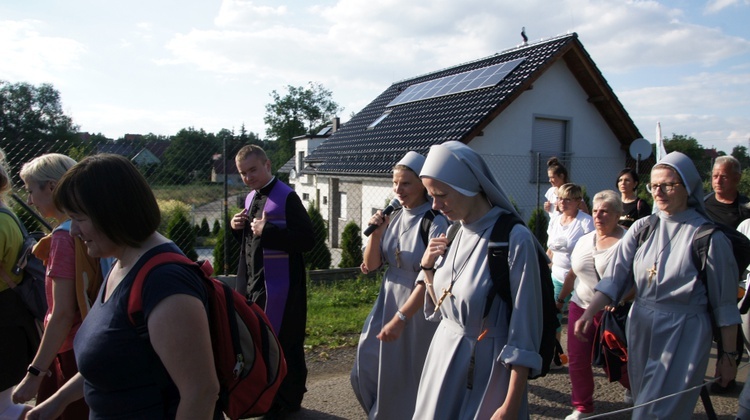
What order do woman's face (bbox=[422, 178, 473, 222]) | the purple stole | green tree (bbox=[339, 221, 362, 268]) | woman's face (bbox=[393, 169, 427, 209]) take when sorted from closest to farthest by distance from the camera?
woman's face (bbox=[422, 178, 473, 222])
woman's face (bbox=[393, 169, 427, 209])
the purple stole
green tree (bbox=[339, 221, 362, 268])

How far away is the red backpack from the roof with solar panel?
36.5 feet

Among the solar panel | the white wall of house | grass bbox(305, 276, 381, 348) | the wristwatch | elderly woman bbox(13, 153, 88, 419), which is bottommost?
grass bbox(305, 276, 381, 348)

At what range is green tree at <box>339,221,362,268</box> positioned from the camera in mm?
11273

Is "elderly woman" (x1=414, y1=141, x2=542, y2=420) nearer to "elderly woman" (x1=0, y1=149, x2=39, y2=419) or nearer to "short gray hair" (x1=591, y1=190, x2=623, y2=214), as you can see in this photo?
"short gray hair" (x1=591, y1=190, x2=623, y2=214)

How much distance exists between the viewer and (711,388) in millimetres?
5031

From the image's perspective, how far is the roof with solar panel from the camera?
1366cm

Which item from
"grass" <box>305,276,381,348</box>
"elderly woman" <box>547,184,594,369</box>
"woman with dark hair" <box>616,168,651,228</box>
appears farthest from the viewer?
"grass" <box>305,276,381,348</box>

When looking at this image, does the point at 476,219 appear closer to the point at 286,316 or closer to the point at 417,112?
the point at 286,316

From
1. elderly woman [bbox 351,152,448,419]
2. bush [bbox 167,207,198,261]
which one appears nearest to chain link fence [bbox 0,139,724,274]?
bush [bbox 167,207,198,261]

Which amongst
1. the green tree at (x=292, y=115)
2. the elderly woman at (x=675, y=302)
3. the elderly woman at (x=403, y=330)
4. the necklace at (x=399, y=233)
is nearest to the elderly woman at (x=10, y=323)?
the elderly woman at (x=403, y=330)

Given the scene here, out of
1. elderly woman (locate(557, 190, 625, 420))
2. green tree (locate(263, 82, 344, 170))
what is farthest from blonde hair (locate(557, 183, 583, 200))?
green tree (locate(263, 82, 344, 170))

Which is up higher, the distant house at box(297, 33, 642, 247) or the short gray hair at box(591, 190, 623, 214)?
the distant house at box(297, 33, 642, 247)

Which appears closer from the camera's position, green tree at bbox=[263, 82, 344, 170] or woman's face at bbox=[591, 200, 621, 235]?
woman's face at bbox=[591, 200, 621, 235]

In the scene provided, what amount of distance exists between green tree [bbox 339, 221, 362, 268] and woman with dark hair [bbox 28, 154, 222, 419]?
937 cm
